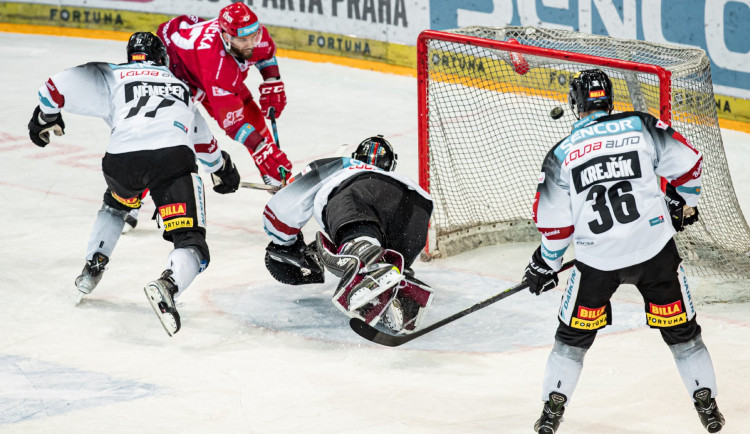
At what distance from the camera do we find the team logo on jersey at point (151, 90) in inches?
181

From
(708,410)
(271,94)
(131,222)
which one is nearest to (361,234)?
(708,410)

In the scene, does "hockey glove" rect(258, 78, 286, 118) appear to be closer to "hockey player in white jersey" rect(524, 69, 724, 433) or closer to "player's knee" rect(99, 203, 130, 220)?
"player's knee" rect(99, 203, 130, 220)

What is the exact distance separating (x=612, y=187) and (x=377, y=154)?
4.79 ft

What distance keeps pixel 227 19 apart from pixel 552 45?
67.3 inches

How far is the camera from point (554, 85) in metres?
5.80

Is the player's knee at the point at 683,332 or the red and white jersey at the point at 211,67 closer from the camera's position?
the player's knee at the point at 683,332

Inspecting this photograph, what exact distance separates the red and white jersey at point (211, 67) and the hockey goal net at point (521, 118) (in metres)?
1.12

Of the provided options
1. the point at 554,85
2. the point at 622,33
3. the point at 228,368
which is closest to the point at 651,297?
the point at 228,368

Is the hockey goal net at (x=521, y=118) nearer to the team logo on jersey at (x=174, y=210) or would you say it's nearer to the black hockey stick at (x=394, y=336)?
the black hockey stick at (x=394, y=336)

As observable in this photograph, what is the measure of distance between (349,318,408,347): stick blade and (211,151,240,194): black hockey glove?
152 cm

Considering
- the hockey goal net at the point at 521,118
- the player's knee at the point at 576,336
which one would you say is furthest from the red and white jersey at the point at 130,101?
the player's knee at the point at 576,336

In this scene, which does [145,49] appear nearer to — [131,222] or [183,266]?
[183,266]

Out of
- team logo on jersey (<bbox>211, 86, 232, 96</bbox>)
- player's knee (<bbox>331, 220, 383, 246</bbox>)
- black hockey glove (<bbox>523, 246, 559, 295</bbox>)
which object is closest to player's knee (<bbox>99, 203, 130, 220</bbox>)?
team logo on jersey (<bbox>211, 86, 232, 96</bbox>)

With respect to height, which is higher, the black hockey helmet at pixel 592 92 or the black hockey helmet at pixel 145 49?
the black hockey helmet at pixel 592 92
